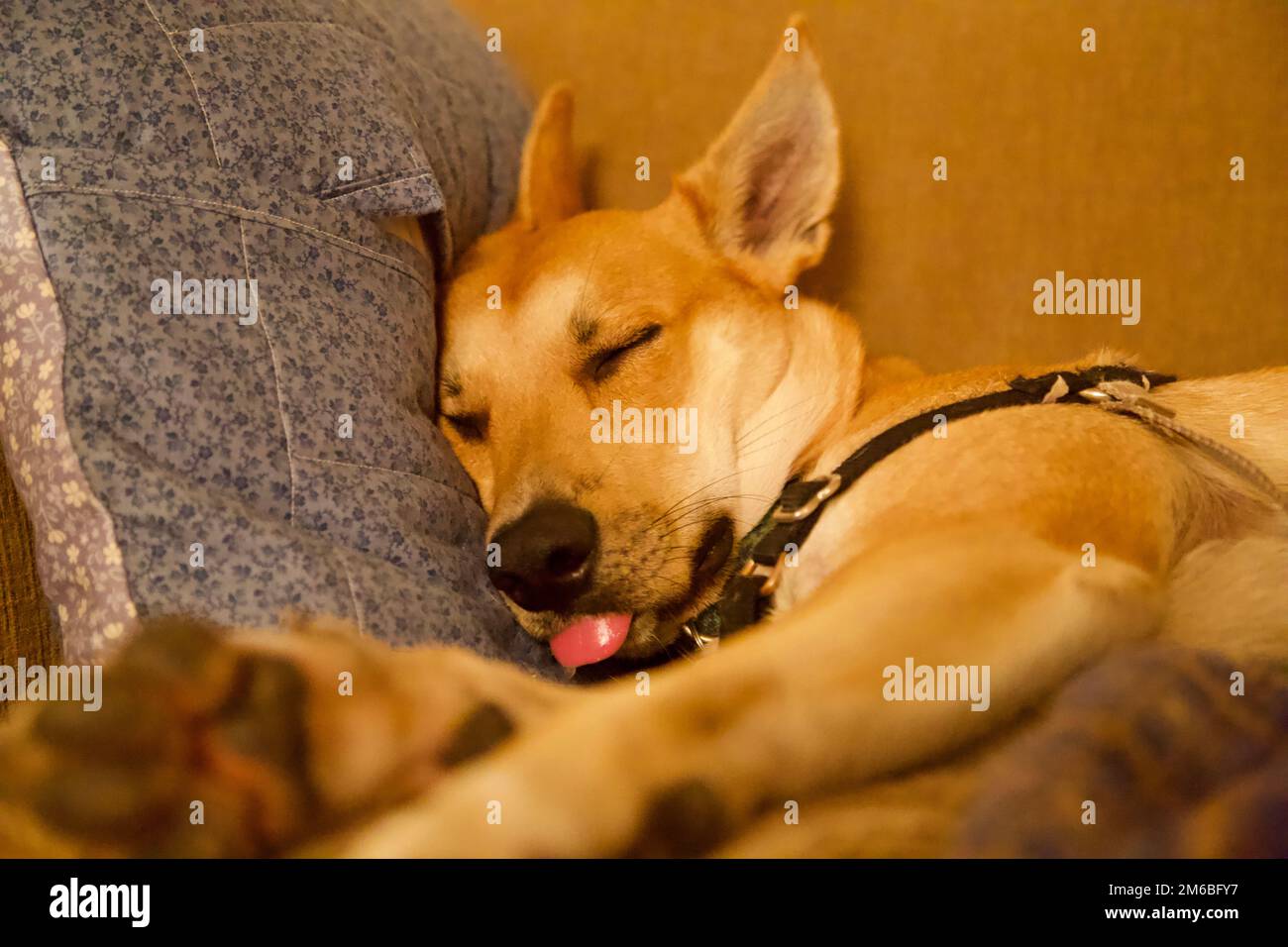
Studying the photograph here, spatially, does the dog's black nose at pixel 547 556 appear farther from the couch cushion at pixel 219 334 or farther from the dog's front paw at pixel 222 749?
the dog's front paw at pixel 222 749

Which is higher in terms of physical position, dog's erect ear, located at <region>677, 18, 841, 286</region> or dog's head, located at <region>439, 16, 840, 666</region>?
dog's erect ear, located at <region>677, 18, 841, 286</region>

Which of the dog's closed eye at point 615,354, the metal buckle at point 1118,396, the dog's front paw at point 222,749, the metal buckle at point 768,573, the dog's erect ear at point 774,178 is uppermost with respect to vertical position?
the dog's erect ear at point 774,178

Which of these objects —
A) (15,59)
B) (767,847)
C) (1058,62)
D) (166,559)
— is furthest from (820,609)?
(1058,62)

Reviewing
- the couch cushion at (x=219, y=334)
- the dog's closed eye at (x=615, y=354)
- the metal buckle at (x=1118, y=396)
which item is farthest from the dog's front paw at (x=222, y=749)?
the metal buckle at (x=1118, y=396)

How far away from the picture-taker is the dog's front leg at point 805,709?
0.59 m

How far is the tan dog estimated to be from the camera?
639mm

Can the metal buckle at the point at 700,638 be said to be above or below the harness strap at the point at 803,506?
below

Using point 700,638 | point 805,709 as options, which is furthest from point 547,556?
point 805,709

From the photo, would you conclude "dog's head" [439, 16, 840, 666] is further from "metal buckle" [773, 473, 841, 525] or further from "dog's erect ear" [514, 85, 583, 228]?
"metal buckle" [773, 473, 841, 525]

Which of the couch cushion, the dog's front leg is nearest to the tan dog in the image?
the dog's front leg

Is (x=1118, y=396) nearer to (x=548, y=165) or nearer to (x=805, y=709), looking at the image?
(x=805, y=709)

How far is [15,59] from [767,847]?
115 centimetres

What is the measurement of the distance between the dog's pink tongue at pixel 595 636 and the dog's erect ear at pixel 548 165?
0.86 metres

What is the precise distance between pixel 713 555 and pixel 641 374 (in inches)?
12.5
